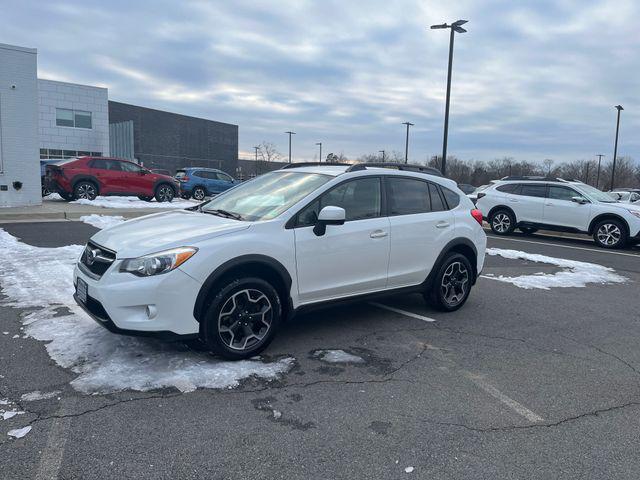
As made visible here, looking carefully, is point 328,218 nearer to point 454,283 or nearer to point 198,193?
point 454,283

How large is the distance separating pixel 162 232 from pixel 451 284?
350 cm

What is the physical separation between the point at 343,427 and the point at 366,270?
6.64ft

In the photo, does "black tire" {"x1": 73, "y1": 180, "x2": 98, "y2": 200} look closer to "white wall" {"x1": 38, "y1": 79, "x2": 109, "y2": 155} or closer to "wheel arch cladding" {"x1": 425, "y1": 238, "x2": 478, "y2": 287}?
"wheel arch cladding" {"x1": 425, "y1": 238, "x2": 478, "y2": 287}

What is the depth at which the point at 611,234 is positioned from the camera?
44.2ft

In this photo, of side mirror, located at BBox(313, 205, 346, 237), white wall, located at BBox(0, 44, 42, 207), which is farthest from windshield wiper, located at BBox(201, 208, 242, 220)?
white wall, located at BBox(0, 44, 42, 207)

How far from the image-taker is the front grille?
13.4 feet

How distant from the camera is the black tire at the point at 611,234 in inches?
523

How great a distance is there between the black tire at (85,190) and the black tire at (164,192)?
7.67 feet

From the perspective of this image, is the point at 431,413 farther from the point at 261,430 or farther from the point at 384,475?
the point at 261,430

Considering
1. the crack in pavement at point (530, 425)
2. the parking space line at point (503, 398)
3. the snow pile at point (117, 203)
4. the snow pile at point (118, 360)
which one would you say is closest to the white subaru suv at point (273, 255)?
the snow pile at point (118, 360)

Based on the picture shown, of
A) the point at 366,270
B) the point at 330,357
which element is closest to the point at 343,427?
the point at 330,357

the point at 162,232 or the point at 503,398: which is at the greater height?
the point at 162,232

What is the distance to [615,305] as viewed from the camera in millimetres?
6957

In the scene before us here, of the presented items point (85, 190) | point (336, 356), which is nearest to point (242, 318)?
point (336, 356)
